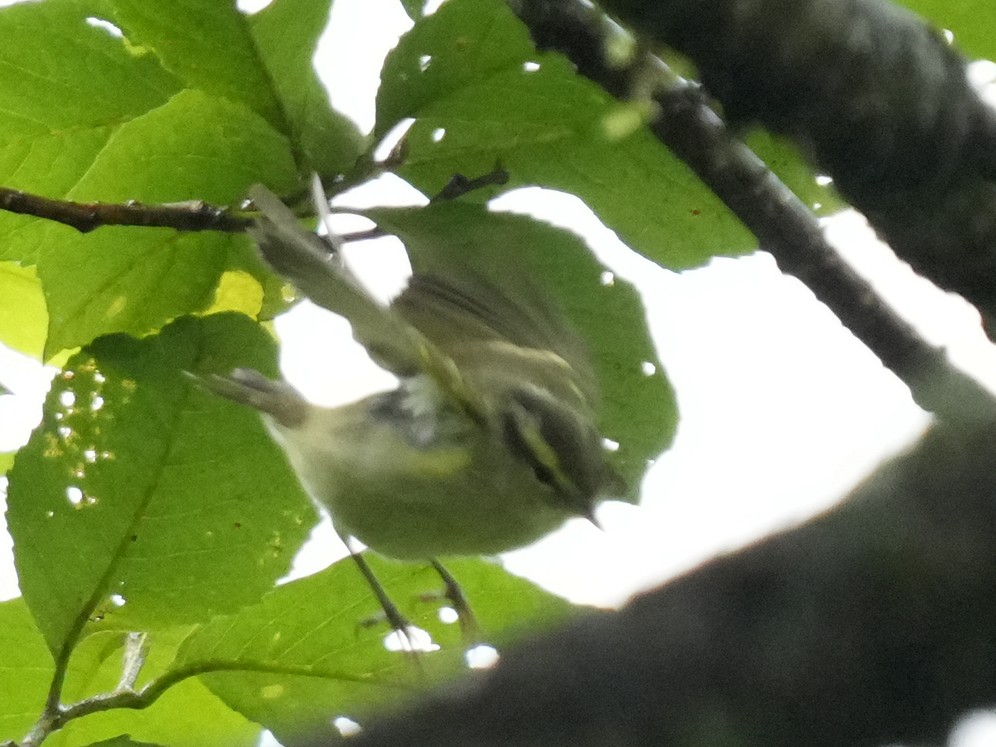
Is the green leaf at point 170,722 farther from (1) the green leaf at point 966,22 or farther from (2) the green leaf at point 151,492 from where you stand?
(1) the green leaf at point 966,22

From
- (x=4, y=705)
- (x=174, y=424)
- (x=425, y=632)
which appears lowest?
(x=4, y=705)

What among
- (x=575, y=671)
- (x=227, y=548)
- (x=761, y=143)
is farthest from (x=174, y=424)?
(x=575, y=671)

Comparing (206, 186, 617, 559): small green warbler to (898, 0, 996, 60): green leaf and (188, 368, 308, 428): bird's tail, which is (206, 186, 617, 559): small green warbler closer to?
(188, 368, 308, 428): bird's tail

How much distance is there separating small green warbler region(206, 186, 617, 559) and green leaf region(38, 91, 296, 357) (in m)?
0.12

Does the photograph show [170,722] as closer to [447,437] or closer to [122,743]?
[122,743]

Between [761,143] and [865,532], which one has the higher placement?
[865,532]

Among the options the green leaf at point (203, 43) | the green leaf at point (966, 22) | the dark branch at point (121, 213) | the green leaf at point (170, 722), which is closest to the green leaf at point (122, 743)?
the green leaf at point (170, 722)

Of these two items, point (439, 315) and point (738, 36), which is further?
point (439, 315)

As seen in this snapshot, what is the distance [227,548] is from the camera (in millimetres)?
1032

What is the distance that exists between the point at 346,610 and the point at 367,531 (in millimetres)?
85

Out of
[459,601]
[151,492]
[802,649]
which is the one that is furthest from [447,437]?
[802,649]

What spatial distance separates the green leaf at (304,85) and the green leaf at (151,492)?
172 millimetres

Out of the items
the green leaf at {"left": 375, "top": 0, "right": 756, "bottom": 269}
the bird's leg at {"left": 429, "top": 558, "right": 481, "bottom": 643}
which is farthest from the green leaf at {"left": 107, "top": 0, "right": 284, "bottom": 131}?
the bird's leg at {"left": 429, "top": 558, "right": 481, "bottom": 643}

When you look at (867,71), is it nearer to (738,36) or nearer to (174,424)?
(738,36)
